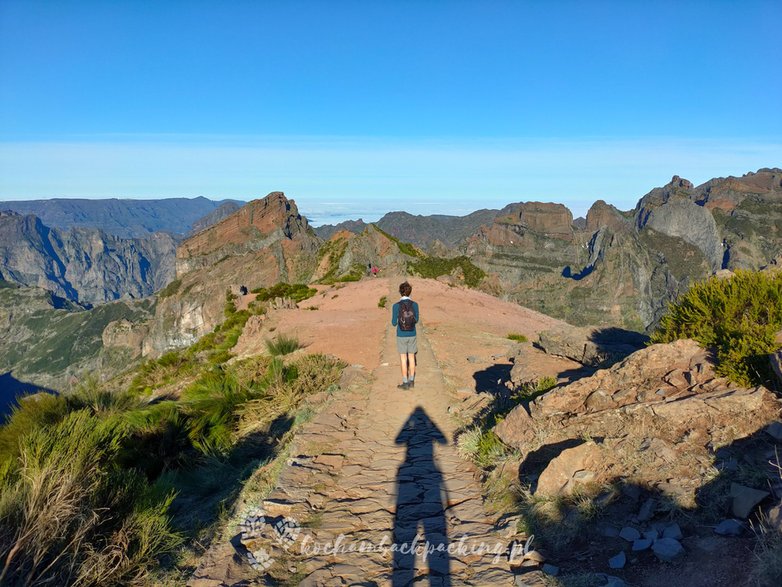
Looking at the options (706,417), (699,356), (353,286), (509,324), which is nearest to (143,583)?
(706,417)

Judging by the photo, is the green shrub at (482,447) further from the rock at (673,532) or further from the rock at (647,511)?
the rock at (673,532)

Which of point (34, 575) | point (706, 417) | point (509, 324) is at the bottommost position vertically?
point (509, 324)

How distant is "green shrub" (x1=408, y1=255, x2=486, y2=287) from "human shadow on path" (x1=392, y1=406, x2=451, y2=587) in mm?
53101

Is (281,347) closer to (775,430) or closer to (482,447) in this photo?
(482,447)

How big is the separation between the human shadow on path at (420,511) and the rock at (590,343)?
181 inches

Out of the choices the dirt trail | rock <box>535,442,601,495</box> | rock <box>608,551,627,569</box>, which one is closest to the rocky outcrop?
rock <box>535,442,601,495</box>

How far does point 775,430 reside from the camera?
15.1ft

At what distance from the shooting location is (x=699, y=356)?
6.46 metres

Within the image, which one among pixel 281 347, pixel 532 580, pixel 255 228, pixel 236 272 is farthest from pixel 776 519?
pixel 255 228

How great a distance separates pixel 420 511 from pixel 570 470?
1.71m

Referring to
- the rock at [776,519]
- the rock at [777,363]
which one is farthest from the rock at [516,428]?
the rock at [776,519]

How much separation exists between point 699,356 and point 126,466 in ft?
27.4

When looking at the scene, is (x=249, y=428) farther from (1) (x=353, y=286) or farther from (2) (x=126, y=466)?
(1) (x=353, y=286)

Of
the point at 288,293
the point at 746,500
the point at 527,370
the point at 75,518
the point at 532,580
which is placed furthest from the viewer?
the point at 288,293
